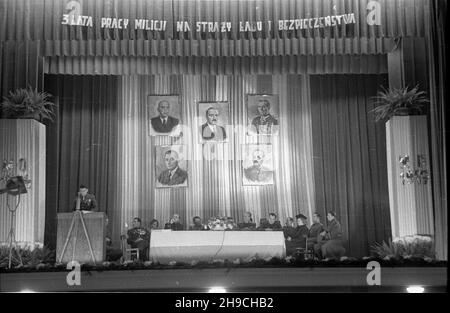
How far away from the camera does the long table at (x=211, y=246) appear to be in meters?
8.69

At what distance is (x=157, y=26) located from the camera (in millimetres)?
8898

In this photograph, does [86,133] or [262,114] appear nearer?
[86,133]

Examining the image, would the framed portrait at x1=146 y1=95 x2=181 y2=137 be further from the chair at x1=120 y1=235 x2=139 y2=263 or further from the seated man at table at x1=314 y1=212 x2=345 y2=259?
the seated man at table at x1=314 y1=212 x2=345 y2=259

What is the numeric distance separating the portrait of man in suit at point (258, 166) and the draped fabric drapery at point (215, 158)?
16 cm

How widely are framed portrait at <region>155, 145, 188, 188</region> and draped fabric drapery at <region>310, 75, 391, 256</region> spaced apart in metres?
2.37

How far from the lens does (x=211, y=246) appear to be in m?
8.91

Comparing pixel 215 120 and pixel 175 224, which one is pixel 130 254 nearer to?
pixel 175 224

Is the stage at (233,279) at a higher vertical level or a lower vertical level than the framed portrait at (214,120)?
lower

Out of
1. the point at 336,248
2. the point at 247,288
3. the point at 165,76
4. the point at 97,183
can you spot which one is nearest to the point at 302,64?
the point at 165,76

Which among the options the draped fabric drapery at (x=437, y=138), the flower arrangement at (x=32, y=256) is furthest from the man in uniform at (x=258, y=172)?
the flower arrangement at (x=32, y=256)

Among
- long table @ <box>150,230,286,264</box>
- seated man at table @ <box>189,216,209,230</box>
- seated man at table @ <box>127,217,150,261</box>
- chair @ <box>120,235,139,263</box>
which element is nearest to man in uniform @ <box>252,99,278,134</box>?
seated man at table @ <box>189,216,209,230</box>

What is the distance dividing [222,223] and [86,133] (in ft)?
9.28

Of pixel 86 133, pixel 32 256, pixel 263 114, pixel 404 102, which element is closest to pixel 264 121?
pixel 263 114

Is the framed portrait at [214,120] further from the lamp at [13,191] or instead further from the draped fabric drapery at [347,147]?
the lamp at [13,191]
